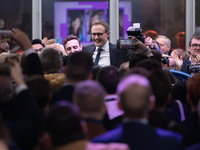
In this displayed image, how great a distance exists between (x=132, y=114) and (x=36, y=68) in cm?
142

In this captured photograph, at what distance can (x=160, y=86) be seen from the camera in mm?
3441

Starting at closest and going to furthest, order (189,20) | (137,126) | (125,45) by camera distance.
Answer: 1. (137,126)
2. (125,45)
3. (189,20)

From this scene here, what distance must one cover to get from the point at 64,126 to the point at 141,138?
50cm

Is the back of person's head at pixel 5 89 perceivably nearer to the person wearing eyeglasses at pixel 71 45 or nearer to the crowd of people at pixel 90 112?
the crowd of people at pixel 90 112

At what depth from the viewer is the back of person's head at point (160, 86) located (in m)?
3.39

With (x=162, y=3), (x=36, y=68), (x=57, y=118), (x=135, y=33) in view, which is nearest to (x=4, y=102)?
(x=36, y=68)

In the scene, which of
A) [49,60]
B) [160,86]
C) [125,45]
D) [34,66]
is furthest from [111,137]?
[125,45]

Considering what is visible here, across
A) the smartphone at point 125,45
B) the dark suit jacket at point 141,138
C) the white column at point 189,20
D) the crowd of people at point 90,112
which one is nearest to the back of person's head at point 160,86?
the crowd of people at point 90,112

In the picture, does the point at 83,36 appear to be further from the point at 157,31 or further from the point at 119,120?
the point at 119,120

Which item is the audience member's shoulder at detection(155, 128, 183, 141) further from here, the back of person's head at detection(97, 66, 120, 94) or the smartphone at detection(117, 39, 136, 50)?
the smartphone at detection(117, 39, 136, 50)

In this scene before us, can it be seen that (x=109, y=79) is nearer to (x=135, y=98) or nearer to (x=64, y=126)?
(x=135, y=98)

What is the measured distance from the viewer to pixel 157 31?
32.6ft

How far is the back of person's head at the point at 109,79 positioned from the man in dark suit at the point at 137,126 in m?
0.84

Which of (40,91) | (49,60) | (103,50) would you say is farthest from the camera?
(103,50)
